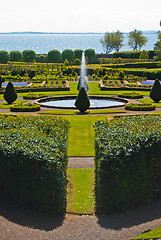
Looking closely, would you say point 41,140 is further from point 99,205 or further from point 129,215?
point 129,215

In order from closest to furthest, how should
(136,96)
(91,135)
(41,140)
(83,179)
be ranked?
1. (41,140)
2. (83,179)
3. (91,135)
4. (136,96)

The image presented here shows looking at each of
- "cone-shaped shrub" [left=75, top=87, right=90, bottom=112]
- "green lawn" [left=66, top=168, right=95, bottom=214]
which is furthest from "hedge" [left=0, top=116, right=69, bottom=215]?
"cone-shaped shrub" [left=75, top=87, right=90, bottom=112]

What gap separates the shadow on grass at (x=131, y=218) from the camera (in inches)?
409

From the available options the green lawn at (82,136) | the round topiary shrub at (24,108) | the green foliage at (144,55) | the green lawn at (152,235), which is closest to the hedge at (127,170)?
the green lawn at (152,235)

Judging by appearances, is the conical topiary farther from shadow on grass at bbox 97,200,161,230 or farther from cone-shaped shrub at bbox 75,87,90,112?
shadow on grass at bbox 97,200,161,230

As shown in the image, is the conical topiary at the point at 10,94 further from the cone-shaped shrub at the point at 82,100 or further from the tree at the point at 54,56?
the tree at the point at 54,56

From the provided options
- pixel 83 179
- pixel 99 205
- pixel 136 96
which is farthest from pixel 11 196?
pixel 136 96

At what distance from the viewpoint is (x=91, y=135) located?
2117 cm

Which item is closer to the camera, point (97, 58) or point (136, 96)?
point (136, 96)

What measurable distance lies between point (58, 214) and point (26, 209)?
103cm

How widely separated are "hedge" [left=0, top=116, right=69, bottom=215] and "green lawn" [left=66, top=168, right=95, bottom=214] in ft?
2.42

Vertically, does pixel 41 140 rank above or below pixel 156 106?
above

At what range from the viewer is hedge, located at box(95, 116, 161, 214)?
10.8m

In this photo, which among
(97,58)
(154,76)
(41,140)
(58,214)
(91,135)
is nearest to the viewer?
(58,214)
